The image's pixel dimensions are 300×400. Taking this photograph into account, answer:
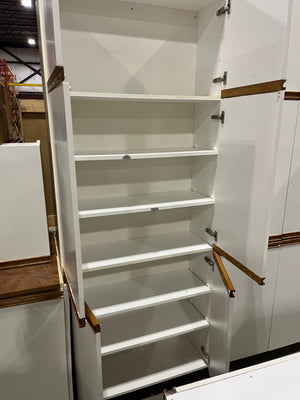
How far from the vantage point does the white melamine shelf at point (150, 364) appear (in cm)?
157

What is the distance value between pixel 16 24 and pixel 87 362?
7.49 metres

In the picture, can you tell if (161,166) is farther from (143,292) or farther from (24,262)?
(24,262)

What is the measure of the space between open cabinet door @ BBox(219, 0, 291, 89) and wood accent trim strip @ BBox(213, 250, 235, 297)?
873 mm

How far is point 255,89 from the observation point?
115cm

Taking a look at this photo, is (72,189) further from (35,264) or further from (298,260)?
(298,260)

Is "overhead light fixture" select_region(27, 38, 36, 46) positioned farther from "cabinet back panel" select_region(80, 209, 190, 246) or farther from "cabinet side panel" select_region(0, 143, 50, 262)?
"cabinet back panel" select_region(80, 209, 190, 246)

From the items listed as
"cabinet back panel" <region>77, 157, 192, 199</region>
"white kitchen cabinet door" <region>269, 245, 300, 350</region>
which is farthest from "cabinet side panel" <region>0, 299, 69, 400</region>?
"white kitchen cabinet door" <region>269, 245, 300, 350</region>

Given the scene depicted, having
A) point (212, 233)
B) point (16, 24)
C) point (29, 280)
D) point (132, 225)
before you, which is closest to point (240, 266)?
point (212, 233)

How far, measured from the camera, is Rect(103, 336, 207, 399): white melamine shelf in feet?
5.16

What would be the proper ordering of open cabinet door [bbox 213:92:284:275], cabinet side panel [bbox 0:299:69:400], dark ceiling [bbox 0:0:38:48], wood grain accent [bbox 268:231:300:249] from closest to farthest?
open cabinet door [bbox 213:92:284:275], cabinet side panel [bbox 0:299:69:400], wood grain accent [bbox 268:231:300:249], dark ceiling [bbox 0:0:38:48]

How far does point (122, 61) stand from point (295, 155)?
1.11 meters

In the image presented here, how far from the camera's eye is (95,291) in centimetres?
165

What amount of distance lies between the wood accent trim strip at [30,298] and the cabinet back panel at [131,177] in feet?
1.68

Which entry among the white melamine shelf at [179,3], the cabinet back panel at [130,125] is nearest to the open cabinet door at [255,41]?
A: the white melamine shelf at [179,3]
